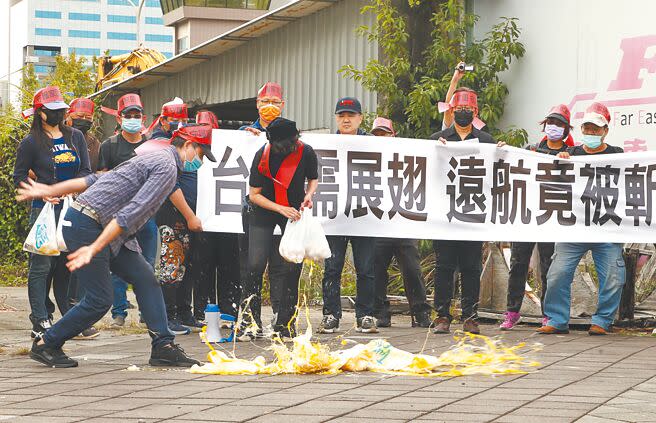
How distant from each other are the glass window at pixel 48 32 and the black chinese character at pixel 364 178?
11575cm

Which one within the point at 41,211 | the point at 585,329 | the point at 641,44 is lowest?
the point at 585,329

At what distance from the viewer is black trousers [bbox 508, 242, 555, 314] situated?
10633 mm

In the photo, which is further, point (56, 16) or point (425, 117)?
point (56, 16)

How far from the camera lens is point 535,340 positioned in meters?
9.66

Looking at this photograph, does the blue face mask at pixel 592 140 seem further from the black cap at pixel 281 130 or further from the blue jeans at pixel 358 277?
the black cap at pixel 281 130

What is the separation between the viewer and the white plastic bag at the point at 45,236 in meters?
9.10

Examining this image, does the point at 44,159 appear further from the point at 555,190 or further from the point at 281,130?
the point at 555,190

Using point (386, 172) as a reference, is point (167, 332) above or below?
below

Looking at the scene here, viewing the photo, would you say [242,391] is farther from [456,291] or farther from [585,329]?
[456,291]

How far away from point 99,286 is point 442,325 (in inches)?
140

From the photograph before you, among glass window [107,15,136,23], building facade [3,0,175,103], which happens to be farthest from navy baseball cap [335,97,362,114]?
glass window [107,15,136,23]

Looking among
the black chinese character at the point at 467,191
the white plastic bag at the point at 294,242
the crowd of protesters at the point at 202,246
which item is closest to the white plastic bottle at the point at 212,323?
the crowd of protesters at the point at 202,246

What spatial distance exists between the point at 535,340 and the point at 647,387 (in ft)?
9.26

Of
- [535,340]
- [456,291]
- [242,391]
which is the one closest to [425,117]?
[456,291]
